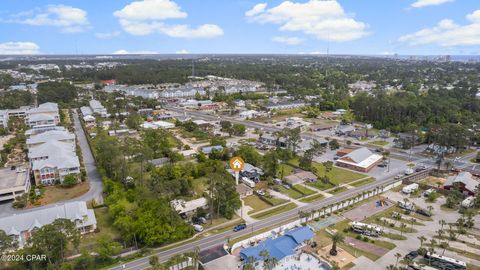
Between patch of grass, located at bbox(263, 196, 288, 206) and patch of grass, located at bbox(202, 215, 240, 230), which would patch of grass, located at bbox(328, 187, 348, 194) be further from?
patch of grass, located at bbox(202, 215, 240, 230)

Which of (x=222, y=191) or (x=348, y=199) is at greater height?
(x=222, y=191)

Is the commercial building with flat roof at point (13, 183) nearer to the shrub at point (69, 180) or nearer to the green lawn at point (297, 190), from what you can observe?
the shrub at point (69, 180)

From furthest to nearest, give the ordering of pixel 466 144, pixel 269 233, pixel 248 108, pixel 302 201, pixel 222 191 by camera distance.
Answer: pixel 248 108 < pixel 466 144 < pixel 302 201 < pixel 222 191 < pixel 269 233

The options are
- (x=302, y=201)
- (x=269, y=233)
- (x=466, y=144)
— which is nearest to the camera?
(x=269, y=233)

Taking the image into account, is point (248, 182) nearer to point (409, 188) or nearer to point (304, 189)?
point (304, 189)

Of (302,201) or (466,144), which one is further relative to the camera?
(466,144)

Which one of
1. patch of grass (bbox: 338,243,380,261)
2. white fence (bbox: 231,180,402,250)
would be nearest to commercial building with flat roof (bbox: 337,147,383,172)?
white fence (bbox: 231,180,402,250)

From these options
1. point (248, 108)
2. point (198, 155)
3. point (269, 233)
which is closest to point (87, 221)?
point (269, 233)

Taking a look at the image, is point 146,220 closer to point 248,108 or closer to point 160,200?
point 160,200
